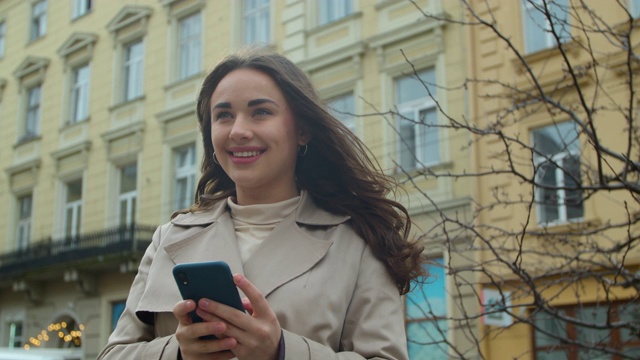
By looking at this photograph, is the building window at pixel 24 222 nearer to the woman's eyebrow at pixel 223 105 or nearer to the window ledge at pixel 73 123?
the window ledge at pixel 73 123

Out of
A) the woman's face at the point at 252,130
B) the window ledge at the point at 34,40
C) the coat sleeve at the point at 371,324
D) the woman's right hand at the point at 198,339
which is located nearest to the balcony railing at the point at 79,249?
the window ledge at the point at 34,40

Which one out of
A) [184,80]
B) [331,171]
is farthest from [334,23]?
[331,171]

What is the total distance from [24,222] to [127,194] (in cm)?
453

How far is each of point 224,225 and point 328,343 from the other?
1.58 ft

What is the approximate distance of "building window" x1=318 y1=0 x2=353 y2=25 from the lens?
49.1ft

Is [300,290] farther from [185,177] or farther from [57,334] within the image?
[57,334]

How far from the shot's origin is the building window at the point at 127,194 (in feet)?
60.7

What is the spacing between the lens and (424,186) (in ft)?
42.2

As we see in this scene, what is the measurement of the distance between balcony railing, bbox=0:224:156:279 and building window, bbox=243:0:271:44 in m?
4.62

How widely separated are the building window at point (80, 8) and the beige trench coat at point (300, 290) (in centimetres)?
1993

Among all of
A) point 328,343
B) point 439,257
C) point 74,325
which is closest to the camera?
point 328,343

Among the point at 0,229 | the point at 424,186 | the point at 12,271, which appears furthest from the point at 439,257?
the point at 0,229

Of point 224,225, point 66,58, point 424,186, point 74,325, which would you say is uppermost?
point 66,58

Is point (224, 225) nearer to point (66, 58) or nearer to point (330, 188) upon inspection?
point (330, 188)
